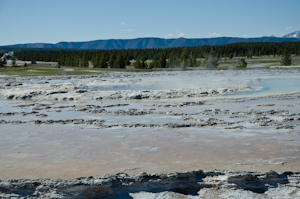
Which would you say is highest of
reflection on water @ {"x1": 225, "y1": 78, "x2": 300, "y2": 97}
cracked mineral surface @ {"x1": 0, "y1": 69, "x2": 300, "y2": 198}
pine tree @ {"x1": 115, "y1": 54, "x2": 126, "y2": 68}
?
pine tree @ {"x1": 115, "y1": 54, "x2": 126, "y2": 68}

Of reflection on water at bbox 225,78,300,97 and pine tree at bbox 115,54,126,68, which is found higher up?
pine tree at bbox 115,54,126,68

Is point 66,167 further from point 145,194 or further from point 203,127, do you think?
point 203,127

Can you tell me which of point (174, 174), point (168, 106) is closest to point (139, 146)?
point (174, 174)

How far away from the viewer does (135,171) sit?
693 cm

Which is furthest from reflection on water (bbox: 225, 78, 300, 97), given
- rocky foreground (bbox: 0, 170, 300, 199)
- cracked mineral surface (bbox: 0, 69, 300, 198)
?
rocky foreground (bbox: 0, 170, 300, 199)

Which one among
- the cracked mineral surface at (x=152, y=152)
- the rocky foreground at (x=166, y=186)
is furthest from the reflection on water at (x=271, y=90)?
the rocky foreground at (x=166, y=186)

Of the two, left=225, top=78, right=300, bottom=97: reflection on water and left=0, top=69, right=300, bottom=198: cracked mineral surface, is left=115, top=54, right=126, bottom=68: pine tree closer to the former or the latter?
left=225, top=78, right=300, bottom=97: reflection on water

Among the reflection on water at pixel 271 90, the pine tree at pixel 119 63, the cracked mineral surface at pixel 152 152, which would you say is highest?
the pine tree at pixel 119 63

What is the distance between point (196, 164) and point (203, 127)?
14.1 ft

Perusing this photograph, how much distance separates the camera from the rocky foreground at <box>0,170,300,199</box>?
5738mm

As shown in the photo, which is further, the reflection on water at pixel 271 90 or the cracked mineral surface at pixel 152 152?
the reflection on water at pixel 271 90

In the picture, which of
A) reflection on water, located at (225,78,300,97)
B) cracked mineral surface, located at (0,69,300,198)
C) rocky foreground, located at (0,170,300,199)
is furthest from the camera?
reflection on water, located at (225,78,300,97)

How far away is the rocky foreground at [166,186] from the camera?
18.8 feet

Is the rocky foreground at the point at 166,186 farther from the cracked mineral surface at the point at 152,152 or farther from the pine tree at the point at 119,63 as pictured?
the pine tree at the point at 119,63
